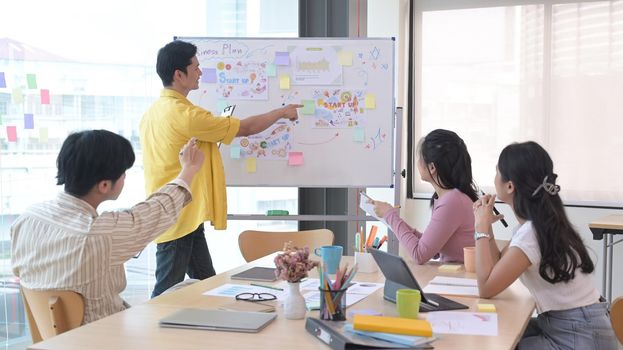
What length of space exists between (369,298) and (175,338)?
2.27 ft

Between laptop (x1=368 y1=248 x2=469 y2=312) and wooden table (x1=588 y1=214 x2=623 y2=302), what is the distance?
2.61 meters

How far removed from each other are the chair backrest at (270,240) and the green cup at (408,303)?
170 centimetres

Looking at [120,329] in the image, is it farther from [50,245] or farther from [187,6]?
[187,6]

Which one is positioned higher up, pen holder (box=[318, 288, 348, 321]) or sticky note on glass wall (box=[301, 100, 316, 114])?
sticky note on glass wall (box=[301, 100, 316, 114])

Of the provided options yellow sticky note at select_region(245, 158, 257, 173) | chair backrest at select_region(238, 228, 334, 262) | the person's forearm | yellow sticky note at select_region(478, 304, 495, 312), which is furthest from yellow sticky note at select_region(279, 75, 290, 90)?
yellow sticky note at select_region(478, 304, 495, 312)

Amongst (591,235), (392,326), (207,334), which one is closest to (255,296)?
(207,334)

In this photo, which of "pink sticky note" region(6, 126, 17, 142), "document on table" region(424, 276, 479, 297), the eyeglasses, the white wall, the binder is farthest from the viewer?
the white wall

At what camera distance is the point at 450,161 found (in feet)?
9.60

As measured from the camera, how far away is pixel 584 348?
2146mm

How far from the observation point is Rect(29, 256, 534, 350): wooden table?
167cm

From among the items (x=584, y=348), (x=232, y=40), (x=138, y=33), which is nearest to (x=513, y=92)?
(x=232, y=40)

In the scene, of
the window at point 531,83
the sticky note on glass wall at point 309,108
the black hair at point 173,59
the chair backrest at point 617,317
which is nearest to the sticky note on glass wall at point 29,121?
the black hair at point 173,59

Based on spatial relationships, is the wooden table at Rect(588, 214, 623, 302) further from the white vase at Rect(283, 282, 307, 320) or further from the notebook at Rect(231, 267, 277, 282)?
the white vase at Rect(283, 282, 307, 320)

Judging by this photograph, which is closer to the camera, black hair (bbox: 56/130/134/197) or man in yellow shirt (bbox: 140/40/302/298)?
black hair (bbox: 56/130/134/197)
